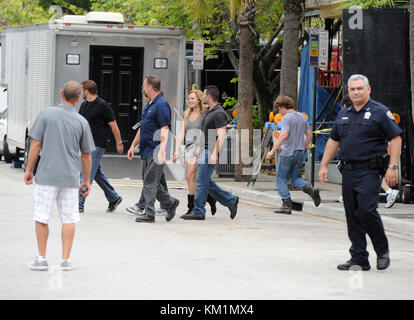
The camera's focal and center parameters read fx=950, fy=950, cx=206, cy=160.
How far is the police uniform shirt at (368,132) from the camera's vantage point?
29.9ft

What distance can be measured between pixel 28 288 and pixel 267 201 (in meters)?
9.70

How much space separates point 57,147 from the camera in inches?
344

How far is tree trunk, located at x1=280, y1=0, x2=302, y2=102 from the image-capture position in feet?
61.3

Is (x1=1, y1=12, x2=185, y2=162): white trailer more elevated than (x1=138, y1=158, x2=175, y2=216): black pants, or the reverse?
(x1=1, y1=12, x2=185, y2=162): white trailer

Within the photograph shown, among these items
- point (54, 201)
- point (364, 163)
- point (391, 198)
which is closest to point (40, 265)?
point (54, 201)

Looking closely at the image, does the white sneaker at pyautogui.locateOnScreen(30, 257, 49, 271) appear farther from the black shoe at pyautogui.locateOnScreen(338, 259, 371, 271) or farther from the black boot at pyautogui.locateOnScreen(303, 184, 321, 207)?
the black boot at pyautogui.locateOnScreen(303, 184, 321, 207)

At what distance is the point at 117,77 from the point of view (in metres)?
23.9

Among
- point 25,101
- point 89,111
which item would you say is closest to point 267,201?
point 89,111

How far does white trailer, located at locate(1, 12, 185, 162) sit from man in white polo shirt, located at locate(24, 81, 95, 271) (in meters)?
12.4

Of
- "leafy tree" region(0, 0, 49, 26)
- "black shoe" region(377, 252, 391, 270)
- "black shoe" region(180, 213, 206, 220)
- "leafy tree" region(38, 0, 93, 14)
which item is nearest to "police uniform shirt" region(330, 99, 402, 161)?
"black shoe" region(377, 252, 391, 270)

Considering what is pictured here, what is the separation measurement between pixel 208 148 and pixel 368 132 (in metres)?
4.58

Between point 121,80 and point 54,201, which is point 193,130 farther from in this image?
point 121,80
